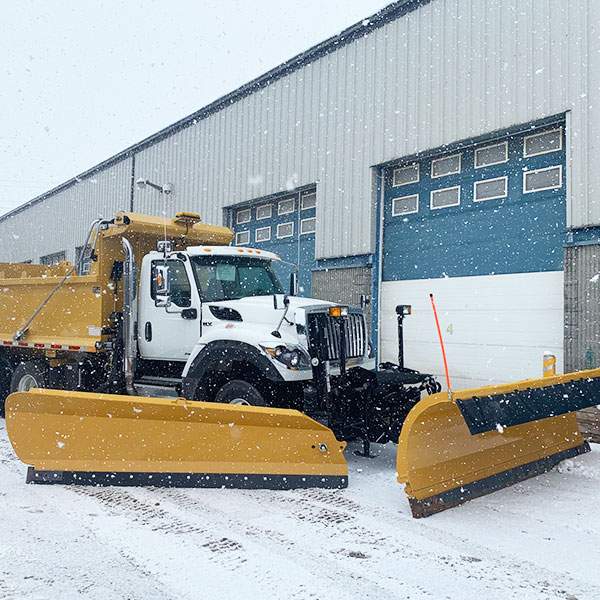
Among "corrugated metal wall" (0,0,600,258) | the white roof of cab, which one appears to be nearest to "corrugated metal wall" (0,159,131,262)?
"corrugated metal wall" (0,0,600,258)

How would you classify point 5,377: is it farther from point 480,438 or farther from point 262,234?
point 262,234

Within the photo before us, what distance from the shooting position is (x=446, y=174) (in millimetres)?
12430

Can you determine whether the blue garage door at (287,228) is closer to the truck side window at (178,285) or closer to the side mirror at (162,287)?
the truck side window at (178,285)

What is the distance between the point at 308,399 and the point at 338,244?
915 cm

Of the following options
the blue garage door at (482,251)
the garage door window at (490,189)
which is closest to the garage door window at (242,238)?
the blue garage door at (482,251)

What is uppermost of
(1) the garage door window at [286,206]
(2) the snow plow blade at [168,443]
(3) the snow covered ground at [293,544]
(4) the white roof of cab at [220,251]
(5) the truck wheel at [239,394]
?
(1) the garage door window at [286,206]

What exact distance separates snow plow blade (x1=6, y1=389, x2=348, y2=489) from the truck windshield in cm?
203

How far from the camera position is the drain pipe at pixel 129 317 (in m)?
7.25

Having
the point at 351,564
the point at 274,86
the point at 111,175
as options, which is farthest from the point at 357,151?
the point at 111,175

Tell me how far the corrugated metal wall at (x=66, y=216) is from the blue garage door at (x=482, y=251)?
14.2 metres

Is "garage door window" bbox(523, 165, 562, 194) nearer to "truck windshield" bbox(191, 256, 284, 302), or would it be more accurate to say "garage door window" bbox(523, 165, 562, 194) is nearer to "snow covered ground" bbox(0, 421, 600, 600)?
"truck windshield" bbox(191, 256, 284, 302)

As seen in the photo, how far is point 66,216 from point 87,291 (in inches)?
916

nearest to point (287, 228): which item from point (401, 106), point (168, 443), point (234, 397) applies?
point (401, 106)

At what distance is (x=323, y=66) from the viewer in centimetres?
1490
